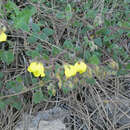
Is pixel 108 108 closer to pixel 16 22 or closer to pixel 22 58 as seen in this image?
pixel 22 58

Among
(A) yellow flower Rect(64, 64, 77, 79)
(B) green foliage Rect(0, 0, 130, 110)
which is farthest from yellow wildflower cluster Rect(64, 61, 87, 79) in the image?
(B) green foliage Rect(0, 0, 130, 110)

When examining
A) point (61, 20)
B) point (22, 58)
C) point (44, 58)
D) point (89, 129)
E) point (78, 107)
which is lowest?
point (89, 129)

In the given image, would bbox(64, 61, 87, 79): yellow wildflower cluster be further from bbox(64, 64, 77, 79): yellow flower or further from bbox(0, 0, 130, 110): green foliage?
bbox(0, 0, 130, 110): green foliage

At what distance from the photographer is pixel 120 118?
197cm

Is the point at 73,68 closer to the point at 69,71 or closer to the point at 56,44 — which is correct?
the point at 69,71

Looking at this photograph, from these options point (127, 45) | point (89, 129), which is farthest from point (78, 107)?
point (127, 45)

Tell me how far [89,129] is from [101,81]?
487 millimetres

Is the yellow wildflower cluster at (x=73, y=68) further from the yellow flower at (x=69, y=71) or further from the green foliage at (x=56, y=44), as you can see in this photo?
the green foliage at (x=56, y=44)

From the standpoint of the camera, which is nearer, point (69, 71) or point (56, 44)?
point (69, 71)

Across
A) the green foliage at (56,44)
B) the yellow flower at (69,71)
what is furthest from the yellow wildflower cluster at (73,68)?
the green foliage at (56,44)

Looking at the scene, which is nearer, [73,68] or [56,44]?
[73,68]

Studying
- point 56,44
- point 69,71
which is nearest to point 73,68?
point 69,71

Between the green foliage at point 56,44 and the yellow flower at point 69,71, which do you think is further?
the green foliage at point 56,44

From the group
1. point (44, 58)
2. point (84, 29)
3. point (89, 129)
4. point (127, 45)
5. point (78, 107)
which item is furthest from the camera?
point (127, 45)
